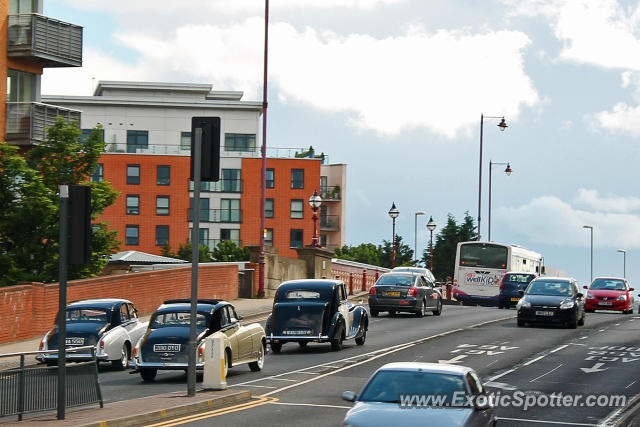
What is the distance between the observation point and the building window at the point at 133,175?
8762cm

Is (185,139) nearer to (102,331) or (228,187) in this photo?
(228,187)

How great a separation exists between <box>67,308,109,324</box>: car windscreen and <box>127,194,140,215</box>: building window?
6394 cm

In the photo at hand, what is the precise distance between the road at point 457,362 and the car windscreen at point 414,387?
137 inches

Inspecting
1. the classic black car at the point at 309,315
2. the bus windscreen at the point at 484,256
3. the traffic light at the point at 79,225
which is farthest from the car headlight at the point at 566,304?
the traffic light at the point at 79,225

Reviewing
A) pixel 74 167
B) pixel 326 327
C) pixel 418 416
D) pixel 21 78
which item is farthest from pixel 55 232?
pixel 418 416

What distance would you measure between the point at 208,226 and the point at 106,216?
28.6 ft

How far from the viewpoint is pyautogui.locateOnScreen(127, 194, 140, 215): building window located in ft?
287

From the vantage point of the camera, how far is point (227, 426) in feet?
49.1

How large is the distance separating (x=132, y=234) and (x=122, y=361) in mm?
64147

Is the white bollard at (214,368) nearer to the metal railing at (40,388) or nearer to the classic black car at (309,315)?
the metal railing at (40,388)

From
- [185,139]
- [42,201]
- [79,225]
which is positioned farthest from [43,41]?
[185,139]

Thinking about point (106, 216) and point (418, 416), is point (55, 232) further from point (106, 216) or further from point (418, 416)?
point (106, 216)

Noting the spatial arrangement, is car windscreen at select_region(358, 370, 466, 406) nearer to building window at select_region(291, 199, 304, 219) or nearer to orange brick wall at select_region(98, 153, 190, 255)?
orange brick wall at select_region(98, 153, 190, 255)

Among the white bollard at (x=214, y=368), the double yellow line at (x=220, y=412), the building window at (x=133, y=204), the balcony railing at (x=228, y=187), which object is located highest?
the balcony railing at (x=228, y=187)
